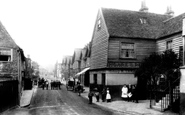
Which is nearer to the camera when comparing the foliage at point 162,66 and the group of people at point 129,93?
the foliage at point 162,66

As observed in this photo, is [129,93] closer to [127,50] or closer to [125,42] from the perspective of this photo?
[127,50]

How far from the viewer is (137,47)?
21422 mm

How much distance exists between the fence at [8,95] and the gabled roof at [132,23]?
9970 mm

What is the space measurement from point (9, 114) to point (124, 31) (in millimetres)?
13217

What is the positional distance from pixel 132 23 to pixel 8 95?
46.8 feet

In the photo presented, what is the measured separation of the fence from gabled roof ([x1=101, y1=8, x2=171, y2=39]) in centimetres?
997

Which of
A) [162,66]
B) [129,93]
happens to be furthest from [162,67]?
[129,93]

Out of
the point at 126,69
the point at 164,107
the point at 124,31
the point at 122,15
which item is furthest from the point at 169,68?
the point at 122,15

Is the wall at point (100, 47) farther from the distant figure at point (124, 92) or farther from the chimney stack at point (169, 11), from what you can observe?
the chimney stack at point (169, 11)

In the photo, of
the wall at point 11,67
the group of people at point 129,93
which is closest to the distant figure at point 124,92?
the group of people at point 129,93

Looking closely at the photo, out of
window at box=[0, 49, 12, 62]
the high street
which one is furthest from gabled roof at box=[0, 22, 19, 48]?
the high street

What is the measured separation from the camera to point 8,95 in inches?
611

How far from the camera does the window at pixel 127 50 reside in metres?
21.0

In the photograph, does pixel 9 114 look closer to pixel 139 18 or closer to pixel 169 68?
pixel 169 68
